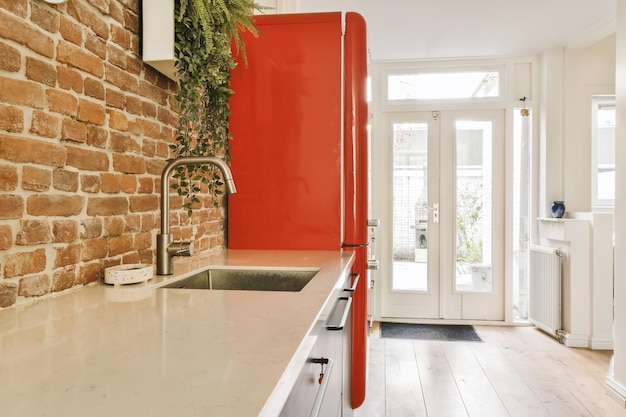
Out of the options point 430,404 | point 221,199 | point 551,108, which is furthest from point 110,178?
point 551,108

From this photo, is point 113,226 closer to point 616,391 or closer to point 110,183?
point 110,183

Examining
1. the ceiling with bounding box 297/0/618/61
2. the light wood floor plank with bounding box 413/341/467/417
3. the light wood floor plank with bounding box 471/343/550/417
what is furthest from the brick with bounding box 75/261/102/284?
the ceiling with bounding box 297/0/618/61

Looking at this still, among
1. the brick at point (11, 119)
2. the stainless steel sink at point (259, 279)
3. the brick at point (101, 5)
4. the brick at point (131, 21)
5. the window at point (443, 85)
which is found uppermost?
the window at point (443, 85)

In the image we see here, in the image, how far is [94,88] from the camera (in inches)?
45.0

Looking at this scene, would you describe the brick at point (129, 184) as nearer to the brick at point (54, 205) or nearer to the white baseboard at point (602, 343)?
the brick at point (54, 205)

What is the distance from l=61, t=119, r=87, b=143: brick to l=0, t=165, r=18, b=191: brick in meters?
0.17

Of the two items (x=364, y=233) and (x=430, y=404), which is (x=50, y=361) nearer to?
(x=364, y=233)

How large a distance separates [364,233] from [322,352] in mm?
1229

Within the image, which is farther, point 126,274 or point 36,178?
point 126,274

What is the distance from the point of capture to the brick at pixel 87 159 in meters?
1.06

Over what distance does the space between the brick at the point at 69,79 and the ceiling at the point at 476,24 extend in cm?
235

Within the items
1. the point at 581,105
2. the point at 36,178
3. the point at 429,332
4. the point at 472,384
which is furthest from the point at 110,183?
the point at 581,105

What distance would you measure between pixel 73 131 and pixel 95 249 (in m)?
0.32

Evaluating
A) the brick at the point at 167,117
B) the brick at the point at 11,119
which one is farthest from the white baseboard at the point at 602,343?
the brick at the point at 11,119
